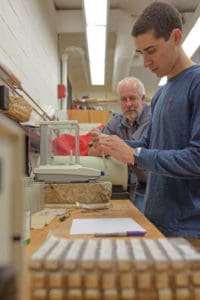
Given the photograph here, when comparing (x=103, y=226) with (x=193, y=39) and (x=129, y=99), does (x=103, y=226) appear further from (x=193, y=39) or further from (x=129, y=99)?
(x=193, y=39)

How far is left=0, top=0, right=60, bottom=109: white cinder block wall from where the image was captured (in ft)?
7.19

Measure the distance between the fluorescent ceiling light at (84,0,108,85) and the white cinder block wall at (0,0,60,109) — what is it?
0.46 m

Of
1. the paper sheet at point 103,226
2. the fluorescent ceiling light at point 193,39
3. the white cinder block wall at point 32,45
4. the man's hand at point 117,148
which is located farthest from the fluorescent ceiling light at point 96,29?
the paper sheet at point 103,226

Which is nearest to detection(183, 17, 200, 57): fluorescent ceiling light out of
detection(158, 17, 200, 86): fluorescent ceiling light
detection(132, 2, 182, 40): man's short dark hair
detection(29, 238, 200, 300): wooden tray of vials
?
detection(158, 17, 200, 86): fluorescent ceiling light

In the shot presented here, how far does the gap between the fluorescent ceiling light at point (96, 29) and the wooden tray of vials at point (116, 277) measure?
10.2 feet

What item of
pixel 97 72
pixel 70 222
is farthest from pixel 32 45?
pixel 97 72

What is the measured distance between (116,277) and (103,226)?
762mm

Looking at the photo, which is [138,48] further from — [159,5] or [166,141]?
Result: [166,141]

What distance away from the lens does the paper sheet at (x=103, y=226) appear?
3.58 ft

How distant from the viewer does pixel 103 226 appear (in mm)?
1182

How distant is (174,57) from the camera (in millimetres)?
1481

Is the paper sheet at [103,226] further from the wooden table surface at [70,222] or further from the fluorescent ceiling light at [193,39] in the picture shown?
the fluorescent ceiling light at [193,39]

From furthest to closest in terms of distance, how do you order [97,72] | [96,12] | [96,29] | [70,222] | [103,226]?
[97,72] < [96,29] < [96,12] < [70,222] < [103,226]

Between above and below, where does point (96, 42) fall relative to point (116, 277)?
above
